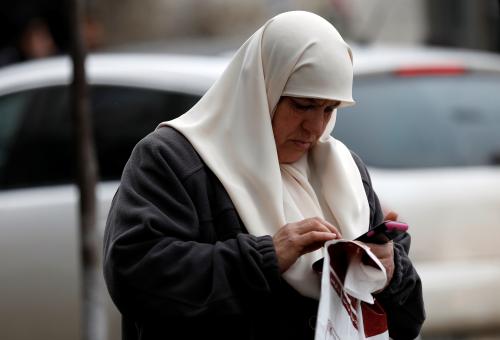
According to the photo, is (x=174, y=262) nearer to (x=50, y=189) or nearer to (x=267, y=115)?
(x=267, y=115)

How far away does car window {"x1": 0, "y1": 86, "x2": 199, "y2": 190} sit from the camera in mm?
5707

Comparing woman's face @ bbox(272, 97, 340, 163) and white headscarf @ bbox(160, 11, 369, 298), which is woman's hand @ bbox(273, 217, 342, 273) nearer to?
white headscarf @ bbox(160, 11, 369, 298)

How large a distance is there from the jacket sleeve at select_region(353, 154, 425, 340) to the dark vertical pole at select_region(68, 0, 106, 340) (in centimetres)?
190

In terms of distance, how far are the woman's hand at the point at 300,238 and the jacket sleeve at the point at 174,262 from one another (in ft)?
0.07

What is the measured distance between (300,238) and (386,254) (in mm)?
230

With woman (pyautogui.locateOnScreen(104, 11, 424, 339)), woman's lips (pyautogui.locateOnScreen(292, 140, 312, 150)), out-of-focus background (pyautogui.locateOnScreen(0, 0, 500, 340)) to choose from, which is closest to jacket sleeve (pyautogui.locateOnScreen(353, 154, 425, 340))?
woman (pyautogui.locateOnScreen(104, 11, 424, 339))

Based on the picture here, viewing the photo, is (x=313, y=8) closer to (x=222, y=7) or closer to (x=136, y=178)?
(x=222, y=7)

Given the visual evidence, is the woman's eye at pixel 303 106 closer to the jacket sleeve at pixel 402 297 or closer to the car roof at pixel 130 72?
the jacket sleeve at pixel 402 297

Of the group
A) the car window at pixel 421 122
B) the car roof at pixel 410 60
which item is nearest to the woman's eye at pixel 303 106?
the car window at pixel 421 122

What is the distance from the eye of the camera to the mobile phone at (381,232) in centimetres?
275

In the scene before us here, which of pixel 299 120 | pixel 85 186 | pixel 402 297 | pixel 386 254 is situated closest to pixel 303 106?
pixel 299 120

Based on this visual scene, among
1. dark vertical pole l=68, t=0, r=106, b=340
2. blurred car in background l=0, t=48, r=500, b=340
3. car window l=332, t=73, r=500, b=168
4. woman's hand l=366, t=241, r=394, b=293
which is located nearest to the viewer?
woman's hand l=366, t=241, r=394, b=293

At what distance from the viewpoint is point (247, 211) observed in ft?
9.18

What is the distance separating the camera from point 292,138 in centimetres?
288
